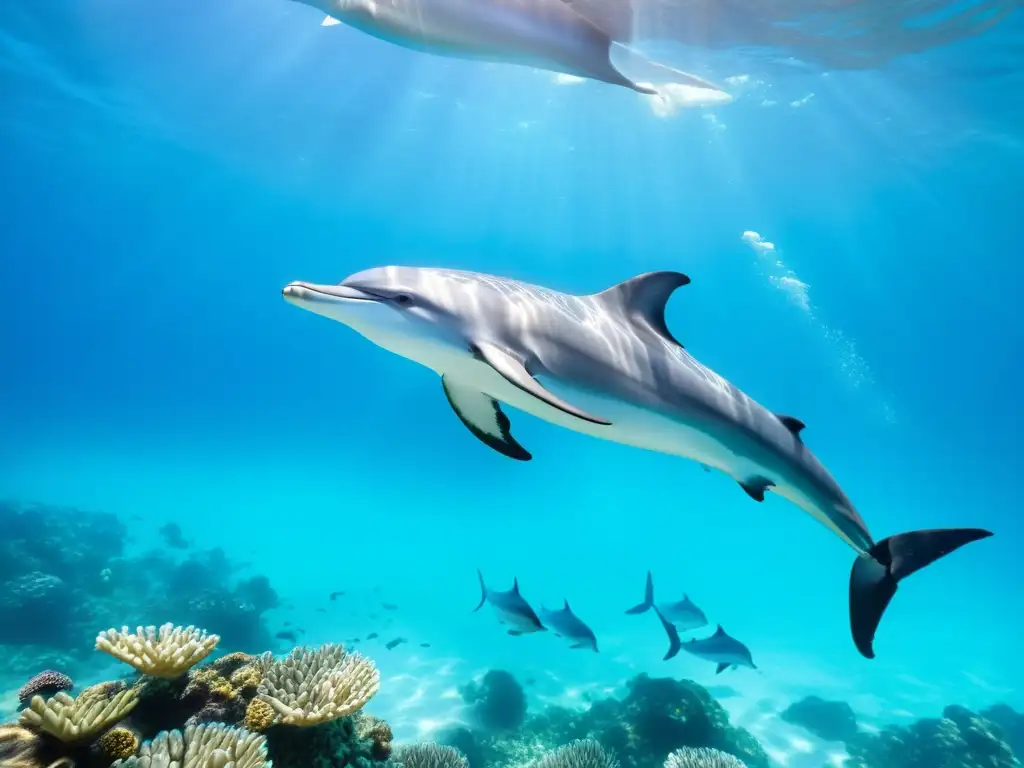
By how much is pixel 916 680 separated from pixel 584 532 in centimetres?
5894

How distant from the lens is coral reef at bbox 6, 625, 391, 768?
3.15 metres

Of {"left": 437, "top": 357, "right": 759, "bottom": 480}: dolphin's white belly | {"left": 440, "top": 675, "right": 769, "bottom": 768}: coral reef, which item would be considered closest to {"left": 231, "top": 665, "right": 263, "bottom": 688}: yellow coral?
{"left": 437, "top": 357, "right": 759, "bottom": 480}: dolphin's white belly

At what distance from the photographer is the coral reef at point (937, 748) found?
12000 mm

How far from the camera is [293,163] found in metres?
35.2

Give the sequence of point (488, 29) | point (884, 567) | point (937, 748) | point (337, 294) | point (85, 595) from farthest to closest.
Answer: point (85, 595) < point (937, 748) < point (884, 567) < point (337, 294) < point (488, 29)

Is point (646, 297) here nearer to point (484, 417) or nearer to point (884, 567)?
point (484, 417)

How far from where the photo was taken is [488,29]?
2094 millimetres

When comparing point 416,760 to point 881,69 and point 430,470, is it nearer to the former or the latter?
point 881,69

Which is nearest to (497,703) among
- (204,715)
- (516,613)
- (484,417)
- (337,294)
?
Answer: (516,613)

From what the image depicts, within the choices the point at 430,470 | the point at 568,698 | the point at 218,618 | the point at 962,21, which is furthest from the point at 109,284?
the point at 962,21

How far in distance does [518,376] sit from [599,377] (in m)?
0.82

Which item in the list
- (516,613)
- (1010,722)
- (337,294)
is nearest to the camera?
(337,294)

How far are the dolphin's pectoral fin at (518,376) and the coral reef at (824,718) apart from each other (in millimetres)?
17360

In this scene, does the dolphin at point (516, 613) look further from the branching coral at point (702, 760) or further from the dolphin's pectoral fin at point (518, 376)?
the dolphin's pectoral fin at point (518, 376)
